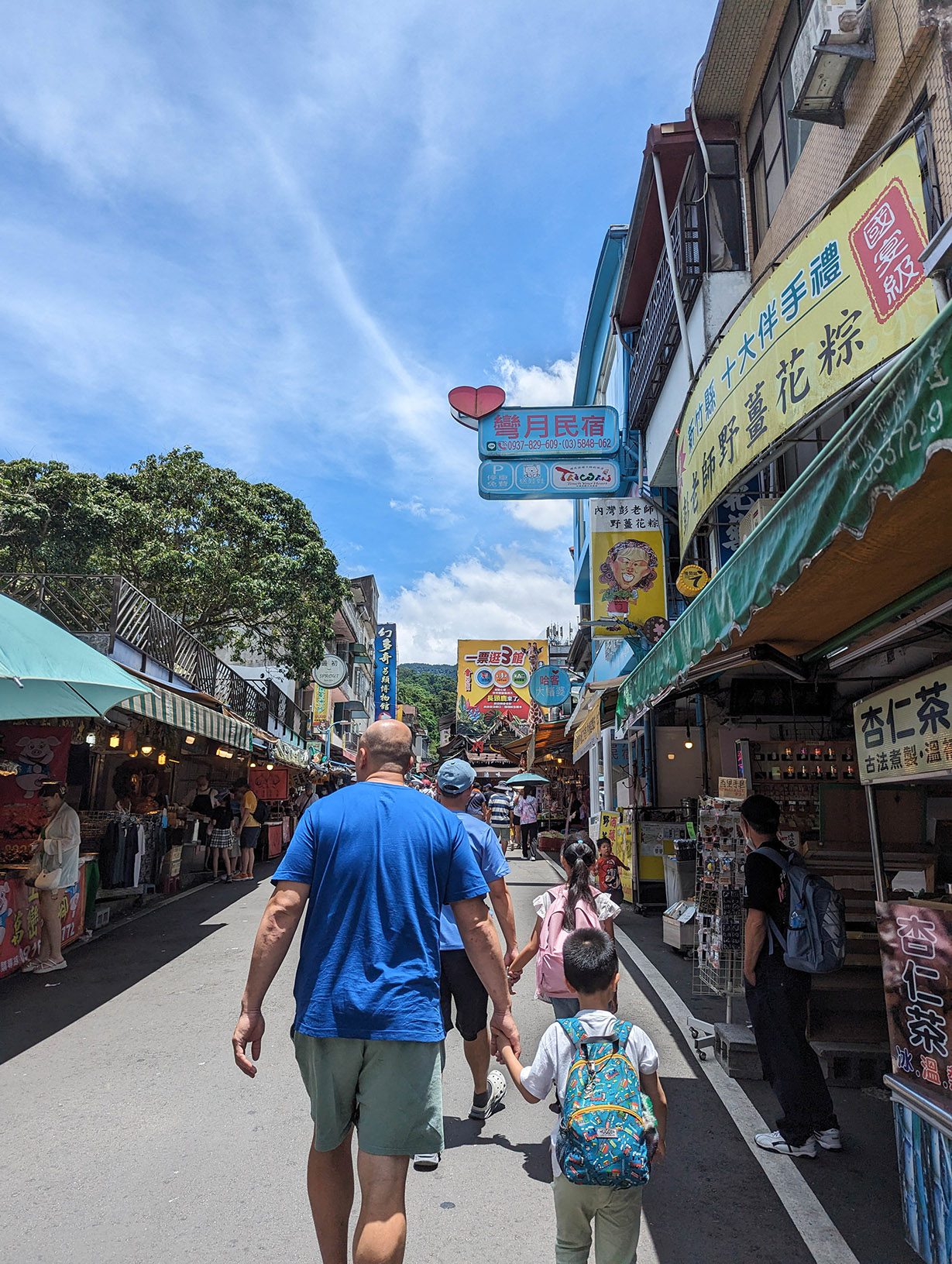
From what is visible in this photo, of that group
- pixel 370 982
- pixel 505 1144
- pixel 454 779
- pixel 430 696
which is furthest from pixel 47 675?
pixel 430 696

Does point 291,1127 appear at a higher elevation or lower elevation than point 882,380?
lower

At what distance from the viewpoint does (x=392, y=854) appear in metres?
2.70

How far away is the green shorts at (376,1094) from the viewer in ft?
8.11

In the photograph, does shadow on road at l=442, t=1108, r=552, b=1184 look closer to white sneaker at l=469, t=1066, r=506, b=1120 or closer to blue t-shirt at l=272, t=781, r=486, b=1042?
white sneaker at l=469, t=1066, r=506, b=1120

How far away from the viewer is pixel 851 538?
3.17 meters

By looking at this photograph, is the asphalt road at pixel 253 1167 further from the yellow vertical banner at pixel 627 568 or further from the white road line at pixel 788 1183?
the yellow vertical banner at pixel 627 568

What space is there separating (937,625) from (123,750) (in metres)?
12.4

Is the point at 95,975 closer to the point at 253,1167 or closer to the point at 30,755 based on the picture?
the point at 30,755

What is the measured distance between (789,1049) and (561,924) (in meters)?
1.30

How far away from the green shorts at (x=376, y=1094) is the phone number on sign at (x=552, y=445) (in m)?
11.7

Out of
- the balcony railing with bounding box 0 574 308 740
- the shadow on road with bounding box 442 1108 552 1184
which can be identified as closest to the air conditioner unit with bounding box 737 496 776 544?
the shadow on road with bounding box 442 1108 552 1184

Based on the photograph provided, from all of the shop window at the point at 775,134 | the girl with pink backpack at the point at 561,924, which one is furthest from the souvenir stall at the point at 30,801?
the shop window at the point at 775,134

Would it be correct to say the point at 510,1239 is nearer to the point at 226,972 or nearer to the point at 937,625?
the point at 937,625

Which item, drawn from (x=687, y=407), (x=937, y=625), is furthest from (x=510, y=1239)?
(x=687, y=407)
